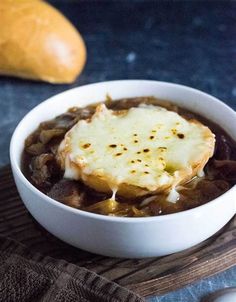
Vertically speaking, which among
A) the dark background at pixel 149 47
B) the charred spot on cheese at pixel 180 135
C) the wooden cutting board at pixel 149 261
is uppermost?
the charred spot on cheese at pixel 180 135

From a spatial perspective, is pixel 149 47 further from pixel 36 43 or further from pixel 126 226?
pixel 126 226

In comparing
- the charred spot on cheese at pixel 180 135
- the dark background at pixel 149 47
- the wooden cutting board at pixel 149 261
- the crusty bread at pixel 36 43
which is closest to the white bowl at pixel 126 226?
the wooden cutting board at pixel 149 261

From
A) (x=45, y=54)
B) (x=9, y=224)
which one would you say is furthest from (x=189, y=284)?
(x=45, y=54)

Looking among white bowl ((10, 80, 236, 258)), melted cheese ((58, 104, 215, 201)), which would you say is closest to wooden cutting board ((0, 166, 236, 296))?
white bowl ((10, 80, 236, 258))

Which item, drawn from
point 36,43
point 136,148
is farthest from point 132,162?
point 36,43

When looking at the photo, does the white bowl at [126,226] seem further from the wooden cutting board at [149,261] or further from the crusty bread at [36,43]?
the crusty bread at [36,43]

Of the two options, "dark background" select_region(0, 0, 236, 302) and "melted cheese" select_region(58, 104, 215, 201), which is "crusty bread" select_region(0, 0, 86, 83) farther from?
"melted cheese" select_region(58, 104, 215, 201)

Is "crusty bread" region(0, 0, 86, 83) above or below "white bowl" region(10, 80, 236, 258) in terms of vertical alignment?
below
